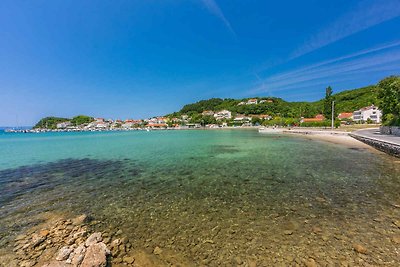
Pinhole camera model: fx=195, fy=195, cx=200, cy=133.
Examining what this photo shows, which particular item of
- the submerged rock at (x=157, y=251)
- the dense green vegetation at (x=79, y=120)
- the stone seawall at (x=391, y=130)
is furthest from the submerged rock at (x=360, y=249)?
the dense green vegetation at (x=79, y=120)

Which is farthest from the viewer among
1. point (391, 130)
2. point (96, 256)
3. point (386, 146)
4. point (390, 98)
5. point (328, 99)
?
point (328, 99)

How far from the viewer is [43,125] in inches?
7402

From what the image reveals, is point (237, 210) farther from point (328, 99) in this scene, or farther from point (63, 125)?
point (63, 125)

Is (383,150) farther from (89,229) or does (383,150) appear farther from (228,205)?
(89,229)

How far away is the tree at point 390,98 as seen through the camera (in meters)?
27.4

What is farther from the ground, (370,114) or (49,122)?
(49,122)

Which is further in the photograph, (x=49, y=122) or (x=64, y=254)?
(x=49, y=122)

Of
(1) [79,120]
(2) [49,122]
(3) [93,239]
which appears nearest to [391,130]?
(3) [93,239]

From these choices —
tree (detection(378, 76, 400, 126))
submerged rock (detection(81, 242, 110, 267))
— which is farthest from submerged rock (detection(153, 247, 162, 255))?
tree (detection(378, 76, 400, 126))

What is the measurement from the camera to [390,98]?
29.5 meters

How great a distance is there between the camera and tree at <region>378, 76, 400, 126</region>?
27364 millimetres

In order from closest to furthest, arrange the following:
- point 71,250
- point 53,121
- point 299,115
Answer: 1. point 71,250
2. point 299,115
3. point 53,121

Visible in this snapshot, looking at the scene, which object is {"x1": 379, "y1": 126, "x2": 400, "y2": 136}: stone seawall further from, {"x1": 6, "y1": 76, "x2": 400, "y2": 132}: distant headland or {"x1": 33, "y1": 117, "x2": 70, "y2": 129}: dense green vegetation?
{"x1": 33, "y1": 117, "x2": 70, "y2": 129}: dense green vegetation

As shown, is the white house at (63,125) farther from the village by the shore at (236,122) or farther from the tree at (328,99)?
the tree at (328,99)
